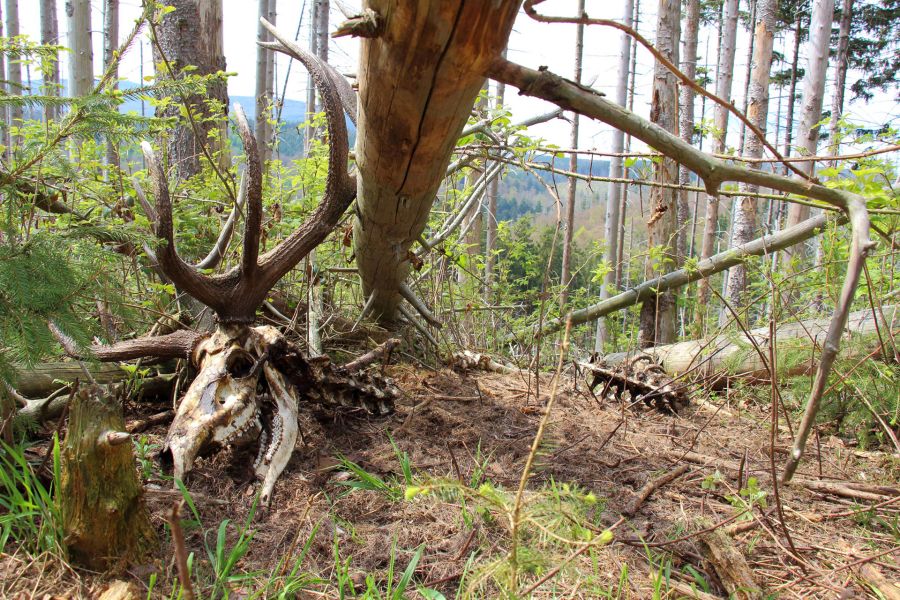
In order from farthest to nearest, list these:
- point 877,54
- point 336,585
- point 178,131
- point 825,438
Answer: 1. point 877,54
2. point 178,131
3. point 825,438
4. point 336,585

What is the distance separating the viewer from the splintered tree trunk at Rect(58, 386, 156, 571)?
1.67 meters

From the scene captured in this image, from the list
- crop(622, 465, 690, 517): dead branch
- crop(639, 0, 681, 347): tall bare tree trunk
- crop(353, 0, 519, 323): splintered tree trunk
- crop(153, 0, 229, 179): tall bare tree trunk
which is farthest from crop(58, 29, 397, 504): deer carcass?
crop(639, 0, 681, 347): tall bare tree trunk

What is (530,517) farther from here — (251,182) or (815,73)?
(815,73)

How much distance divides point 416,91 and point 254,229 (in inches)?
47.4

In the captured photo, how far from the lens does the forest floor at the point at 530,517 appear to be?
1699 millimetres

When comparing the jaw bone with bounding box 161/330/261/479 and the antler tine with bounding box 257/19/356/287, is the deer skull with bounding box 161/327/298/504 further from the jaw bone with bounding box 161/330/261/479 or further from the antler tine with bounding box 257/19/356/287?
the antler tine with bounding box 257/19/356/287

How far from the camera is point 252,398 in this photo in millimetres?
2424

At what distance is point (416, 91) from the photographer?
1.86 metres

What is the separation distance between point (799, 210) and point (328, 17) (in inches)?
527

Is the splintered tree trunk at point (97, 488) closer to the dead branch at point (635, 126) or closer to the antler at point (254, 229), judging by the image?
the antler at point (254, 229)

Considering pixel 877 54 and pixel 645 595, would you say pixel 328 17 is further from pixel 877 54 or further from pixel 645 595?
pixel 877 54

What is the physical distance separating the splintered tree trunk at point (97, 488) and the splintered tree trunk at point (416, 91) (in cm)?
139

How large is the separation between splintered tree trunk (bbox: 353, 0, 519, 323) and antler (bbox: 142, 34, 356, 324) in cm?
15

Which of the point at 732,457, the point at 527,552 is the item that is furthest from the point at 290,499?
the point at 732,457
